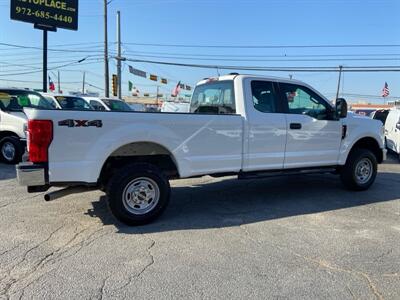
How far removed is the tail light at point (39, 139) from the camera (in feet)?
15.9

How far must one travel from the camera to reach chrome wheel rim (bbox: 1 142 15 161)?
10352 millimetres

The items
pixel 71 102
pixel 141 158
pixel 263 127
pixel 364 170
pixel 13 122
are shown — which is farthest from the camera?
pixel 71 102

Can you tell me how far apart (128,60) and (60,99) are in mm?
21432

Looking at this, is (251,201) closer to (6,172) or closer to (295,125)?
(295,125)

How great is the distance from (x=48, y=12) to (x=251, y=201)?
1995 centimetres

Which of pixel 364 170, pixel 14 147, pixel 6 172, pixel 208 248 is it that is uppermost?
pixel 364 170

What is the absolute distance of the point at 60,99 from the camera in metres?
15.0

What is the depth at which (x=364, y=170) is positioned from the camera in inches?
312

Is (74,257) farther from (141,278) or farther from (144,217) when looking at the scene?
(144,217)

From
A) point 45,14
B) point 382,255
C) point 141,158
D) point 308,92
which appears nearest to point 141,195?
point 141,158

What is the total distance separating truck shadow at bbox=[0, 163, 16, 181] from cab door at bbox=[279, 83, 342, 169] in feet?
18.8

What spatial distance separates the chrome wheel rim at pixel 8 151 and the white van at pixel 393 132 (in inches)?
412

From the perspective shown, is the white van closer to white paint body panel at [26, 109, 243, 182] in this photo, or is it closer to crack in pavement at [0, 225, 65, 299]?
white paint body panel at [26, 109, 243, 182]

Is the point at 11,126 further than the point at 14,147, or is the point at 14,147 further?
the point at 14,147
